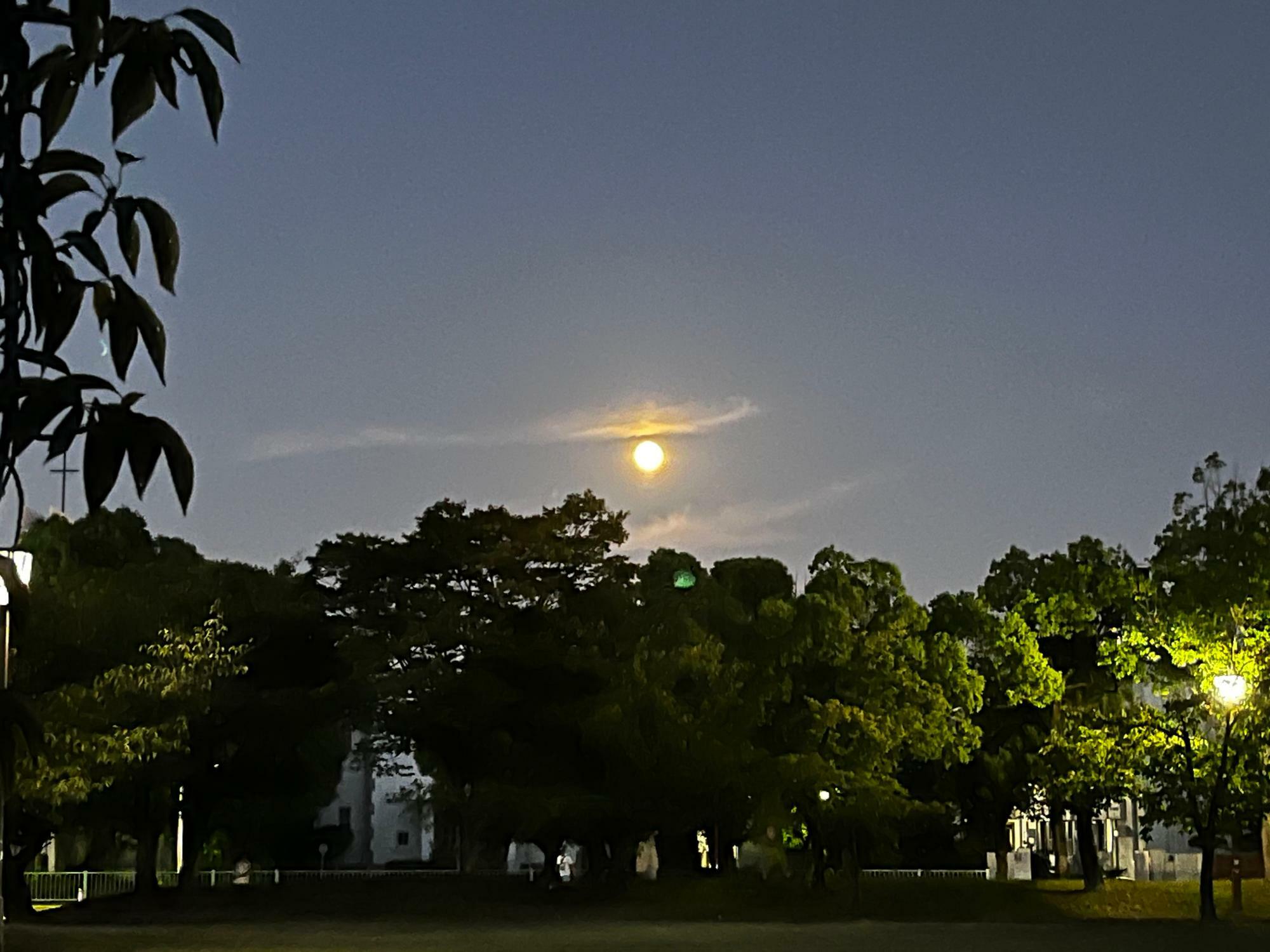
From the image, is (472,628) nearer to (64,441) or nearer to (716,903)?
(716,903)

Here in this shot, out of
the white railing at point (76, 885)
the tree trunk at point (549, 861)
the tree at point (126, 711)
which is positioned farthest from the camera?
the white railing at point (76, 885)

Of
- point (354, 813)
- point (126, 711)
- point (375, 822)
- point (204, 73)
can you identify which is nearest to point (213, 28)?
point (204, 73)

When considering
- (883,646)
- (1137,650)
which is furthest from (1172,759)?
(883,646)

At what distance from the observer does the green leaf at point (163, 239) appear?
2.92 metres

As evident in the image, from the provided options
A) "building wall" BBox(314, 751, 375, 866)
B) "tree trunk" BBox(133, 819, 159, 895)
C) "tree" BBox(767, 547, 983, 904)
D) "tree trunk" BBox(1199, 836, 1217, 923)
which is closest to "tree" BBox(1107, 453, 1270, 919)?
"tree trunk" BBox(1199, 836, 1217, 923)

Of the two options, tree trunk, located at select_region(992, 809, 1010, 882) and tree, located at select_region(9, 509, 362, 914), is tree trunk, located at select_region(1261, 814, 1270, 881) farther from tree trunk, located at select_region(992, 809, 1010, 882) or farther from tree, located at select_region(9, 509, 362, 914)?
tree, located at select_region(9, 509, 362, 914)

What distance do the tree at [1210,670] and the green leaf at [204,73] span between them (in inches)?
1262

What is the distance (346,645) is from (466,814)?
5.66 meters

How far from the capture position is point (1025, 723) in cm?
4325

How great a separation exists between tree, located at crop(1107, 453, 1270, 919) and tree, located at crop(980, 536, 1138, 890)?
696mm

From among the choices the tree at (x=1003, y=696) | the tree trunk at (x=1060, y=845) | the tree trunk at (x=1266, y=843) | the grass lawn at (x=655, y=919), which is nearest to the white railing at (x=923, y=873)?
the tree trunk at (x=1060, y=845)

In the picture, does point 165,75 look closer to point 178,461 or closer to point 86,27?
point 86,27

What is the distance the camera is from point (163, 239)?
2979mm

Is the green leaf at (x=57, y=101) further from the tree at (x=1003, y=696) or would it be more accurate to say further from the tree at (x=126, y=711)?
the tree at (x=1003, y=696)
